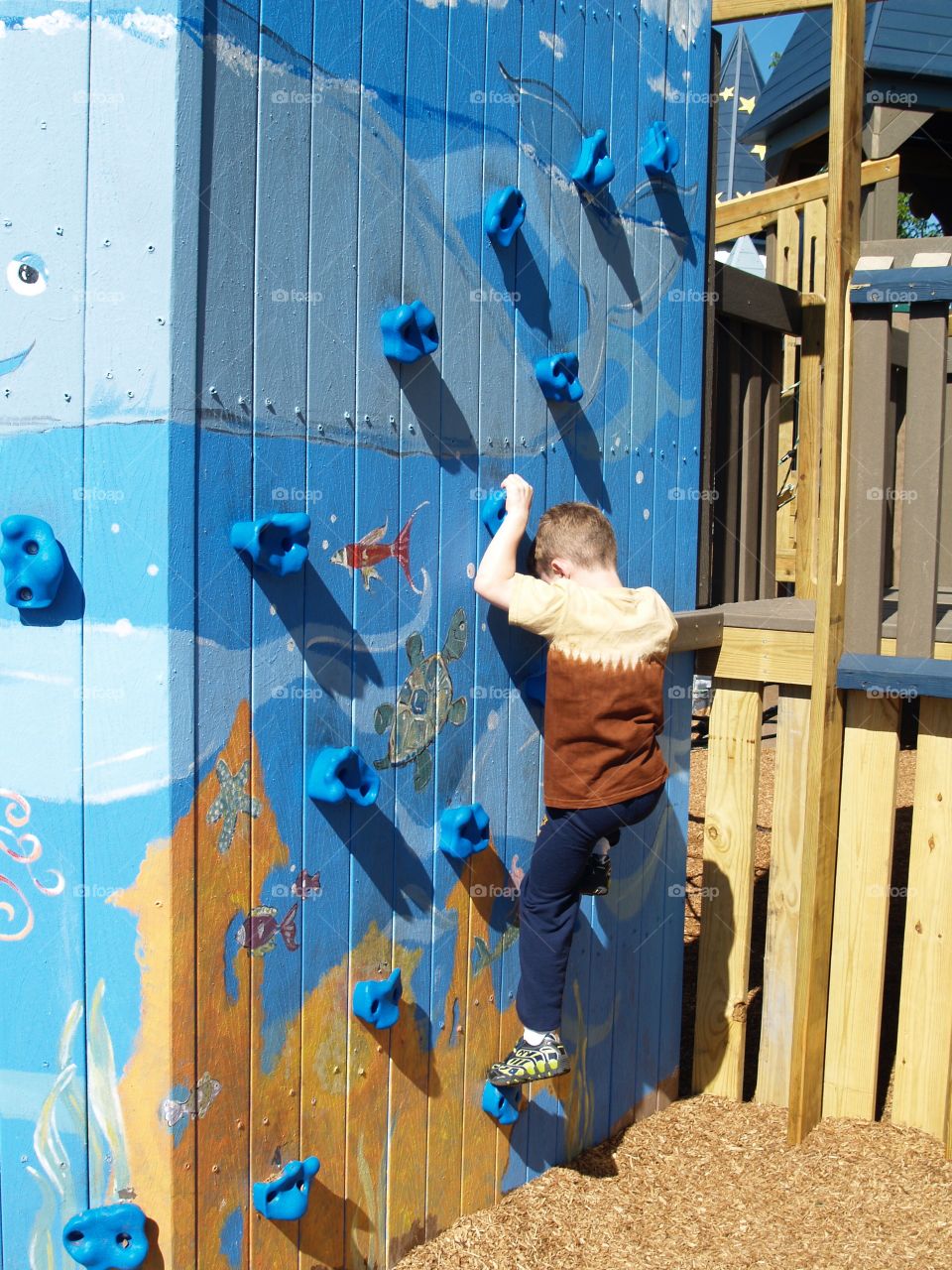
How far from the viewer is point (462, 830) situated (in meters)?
3.17

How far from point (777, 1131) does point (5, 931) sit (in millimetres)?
2610

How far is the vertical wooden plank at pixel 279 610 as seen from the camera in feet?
8.36

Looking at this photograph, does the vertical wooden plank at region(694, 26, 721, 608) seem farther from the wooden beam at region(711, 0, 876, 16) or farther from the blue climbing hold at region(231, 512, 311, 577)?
the blue climbing hold at region(231, 512, 311, 577)

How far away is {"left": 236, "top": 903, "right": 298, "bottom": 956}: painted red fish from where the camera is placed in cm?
261

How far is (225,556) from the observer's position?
2.49 metres

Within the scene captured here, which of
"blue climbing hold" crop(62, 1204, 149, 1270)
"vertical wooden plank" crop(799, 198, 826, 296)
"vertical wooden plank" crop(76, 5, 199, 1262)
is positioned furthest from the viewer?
"vertical wooden plank" crop(799, 198, 826, 296)

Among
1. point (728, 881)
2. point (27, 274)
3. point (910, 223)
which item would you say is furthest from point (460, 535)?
point (910, 223)

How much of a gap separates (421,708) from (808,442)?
2.50m

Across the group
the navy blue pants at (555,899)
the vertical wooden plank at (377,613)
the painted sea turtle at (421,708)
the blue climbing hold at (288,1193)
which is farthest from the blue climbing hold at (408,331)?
the blue climbing hold at (288,1193)

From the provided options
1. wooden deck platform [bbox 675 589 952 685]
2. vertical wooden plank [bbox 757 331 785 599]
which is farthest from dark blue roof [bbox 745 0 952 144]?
wooden deck platform [bbox 675 589 952 685]

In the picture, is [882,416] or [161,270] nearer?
[161,270]

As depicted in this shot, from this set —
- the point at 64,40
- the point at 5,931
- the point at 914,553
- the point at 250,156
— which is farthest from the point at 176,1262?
the point at 914,553

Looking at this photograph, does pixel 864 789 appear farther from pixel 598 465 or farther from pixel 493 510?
pixel 493 510

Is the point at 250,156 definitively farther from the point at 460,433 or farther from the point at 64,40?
the point at 460,433
